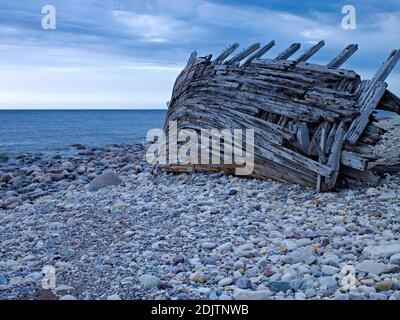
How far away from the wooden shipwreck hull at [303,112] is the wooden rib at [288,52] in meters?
0.02

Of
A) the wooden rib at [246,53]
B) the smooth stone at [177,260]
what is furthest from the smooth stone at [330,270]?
the wooden rib at [246,53]

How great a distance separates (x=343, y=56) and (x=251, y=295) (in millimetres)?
6009

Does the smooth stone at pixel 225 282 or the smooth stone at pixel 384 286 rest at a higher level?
the smooth stone at pixel 384 286

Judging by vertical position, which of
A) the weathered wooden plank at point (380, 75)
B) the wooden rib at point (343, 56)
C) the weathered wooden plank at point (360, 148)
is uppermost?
the wooden rib at point (343, 56)

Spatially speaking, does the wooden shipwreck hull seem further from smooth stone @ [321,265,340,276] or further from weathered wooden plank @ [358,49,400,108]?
smooth stone @ [321,265,340,276]

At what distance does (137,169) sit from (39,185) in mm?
3086

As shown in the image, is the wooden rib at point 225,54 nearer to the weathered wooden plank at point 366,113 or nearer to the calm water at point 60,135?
the weathered wooden plank at point 366,113

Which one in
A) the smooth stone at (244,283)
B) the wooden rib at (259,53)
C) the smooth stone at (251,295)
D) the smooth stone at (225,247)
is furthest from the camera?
the wooden rib at (259,53)

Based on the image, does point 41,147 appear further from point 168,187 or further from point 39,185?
point 168,187

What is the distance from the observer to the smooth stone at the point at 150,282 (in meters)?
5.12

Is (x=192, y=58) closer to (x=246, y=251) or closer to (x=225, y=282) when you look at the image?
(x=246, y=251)

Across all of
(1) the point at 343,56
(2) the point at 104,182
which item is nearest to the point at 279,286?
(1) the point at 343,56

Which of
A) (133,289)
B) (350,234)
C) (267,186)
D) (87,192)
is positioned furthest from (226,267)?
(87,192)
